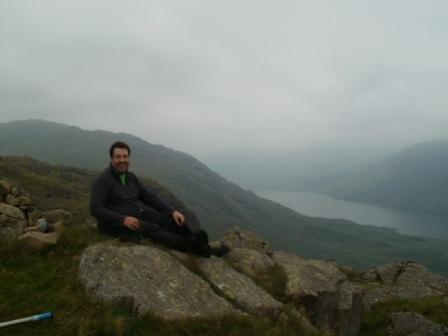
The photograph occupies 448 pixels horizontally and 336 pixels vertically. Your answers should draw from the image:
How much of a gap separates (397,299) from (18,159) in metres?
200

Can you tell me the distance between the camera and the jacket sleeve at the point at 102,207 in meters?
12.5

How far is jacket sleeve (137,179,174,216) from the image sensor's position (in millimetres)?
14641

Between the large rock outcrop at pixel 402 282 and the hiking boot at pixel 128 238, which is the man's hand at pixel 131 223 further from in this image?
the large rock outcrop at pixel 402 282

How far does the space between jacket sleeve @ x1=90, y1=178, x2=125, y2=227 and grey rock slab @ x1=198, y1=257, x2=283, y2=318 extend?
337 centimetres

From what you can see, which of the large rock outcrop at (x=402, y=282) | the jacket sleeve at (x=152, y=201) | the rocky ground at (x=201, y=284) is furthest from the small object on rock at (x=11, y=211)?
the large rock outcrop at (x=402, y=282)

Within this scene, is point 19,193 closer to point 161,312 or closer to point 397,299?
point 161,312

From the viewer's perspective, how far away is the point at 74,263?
10.8 metres

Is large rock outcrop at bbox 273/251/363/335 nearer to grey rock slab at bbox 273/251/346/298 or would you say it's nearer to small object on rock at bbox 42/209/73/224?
grey rock slab at bbox 273/251/346/298

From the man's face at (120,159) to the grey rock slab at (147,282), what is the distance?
9.64 feet

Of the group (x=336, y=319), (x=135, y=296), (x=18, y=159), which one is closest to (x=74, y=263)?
(x=135, y=296)

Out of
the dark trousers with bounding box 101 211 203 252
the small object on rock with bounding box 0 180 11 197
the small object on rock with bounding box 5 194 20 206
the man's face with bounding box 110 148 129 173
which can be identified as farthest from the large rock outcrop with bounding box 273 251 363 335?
the small object on rock with bounding box 0 180 11 197

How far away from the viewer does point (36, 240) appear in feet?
37.8

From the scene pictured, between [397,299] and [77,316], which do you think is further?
[397,299]

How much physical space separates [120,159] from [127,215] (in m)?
2.08
